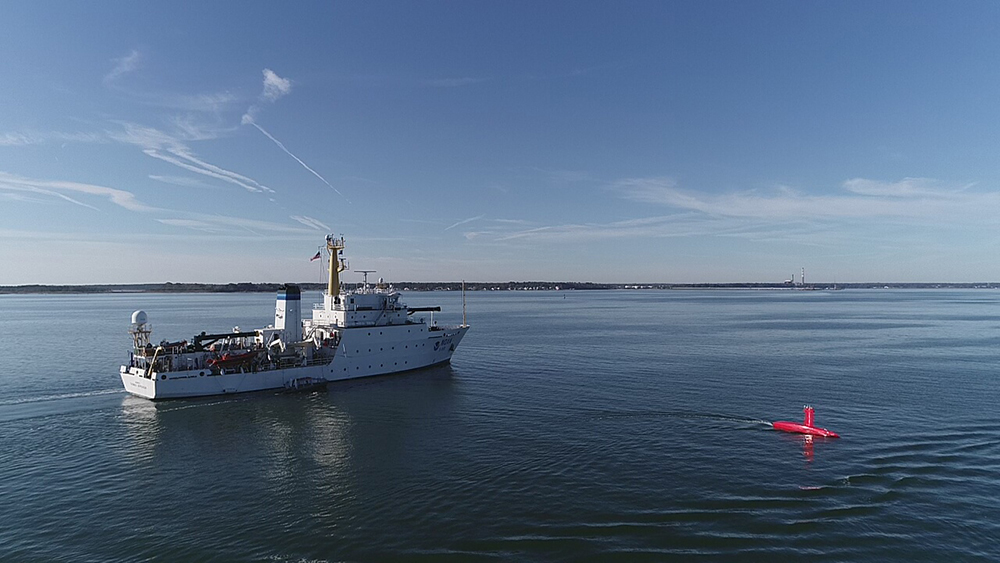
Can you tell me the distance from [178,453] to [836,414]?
1871 inches

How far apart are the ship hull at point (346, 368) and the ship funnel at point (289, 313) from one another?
270 inches

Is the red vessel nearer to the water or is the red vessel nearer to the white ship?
the water

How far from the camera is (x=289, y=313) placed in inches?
2143

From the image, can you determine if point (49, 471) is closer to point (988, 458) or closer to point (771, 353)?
point (988, 458)

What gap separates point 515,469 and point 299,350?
113 feet

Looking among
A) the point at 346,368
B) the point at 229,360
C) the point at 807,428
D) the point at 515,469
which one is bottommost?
the point at 515,469

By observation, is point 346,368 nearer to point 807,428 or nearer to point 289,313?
point 289,313

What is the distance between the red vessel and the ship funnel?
154 feet

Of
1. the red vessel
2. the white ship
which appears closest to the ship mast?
the white ship

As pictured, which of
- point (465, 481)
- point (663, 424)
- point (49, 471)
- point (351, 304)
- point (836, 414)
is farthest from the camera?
point (351, 304)

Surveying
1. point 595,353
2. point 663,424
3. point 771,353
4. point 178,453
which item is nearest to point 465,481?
point 663,424

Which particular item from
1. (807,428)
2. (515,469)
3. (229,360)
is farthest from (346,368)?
(807,428)

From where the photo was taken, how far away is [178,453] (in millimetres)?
31016

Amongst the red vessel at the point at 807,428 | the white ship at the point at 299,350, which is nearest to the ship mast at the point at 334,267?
the white ship at the point at 299,350
